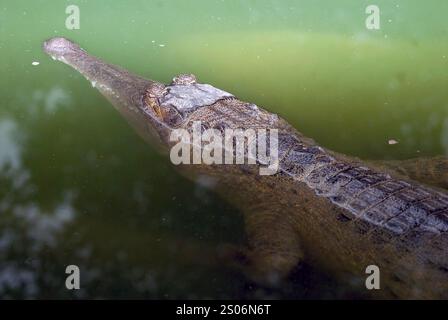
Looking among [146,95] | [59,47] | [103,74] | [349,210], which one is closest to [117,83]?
[103,74]

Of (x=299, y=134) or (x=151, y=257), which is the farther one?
(x=299, y=134)

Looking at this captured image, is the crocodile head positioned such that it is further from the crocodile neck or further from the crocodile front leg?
the crocodile front leg

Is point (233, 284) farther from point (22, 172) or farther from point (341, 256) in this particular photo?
point (22, 172)

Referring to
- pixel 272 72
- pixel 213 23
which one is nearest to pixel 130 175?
pixel 272 72

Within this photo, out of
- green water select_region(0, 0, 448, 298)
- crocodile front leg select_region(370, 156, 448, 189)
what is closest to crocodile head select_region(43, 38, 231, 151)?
green water select_region(0, 0, 448, 298)

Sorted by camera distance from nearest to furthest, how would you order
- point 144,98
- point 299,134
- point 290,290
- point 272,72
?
point 290,290 → point 299,134 → point 144,98 → point 272,72
